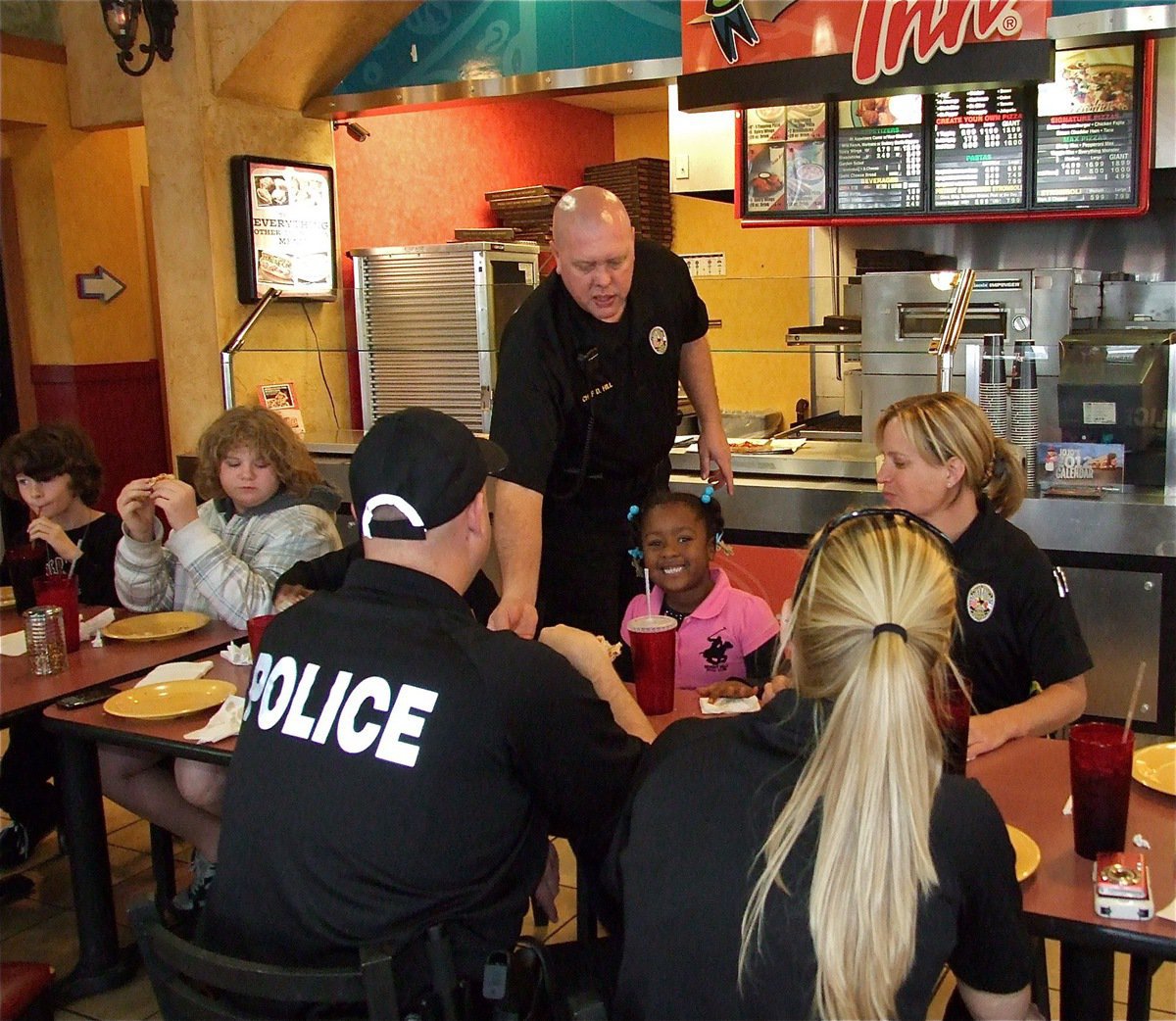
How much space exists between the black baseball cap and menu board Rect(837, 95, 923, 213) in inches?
162

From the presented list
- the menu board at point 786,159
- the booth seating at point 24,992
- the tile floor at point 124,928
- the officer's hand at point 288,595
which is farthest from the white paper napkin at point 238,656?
the menu board at point 786,159

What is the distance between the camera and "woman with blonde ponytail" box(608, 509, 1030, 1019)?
1.29m

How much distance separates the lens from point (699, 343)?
3529 mm

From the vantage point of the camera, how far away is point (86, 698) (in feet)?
8.71

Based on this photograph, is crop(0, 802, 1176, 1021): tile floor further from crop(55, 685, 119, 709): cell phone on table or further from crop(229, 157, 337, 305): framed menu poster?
crop(229, 157, 337, 305): framed menu poster

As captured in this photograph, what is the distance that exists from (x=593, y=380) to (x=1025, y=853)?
5.92ft

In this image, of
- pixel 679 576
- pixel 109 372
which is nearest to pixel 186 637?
pixel 679 576

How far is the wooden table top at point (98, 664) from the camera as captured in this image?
2684 millimetres

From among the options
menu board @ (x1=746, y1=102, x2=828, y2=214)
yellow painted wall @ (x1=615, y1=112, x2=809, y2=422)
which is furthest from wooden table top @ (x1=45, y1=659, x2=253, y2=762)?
menu board @ (x1=746, y1=102, x2=828, y2=214)

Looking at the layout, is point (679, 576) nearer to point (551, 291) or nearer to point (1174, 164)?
point (551, 291)

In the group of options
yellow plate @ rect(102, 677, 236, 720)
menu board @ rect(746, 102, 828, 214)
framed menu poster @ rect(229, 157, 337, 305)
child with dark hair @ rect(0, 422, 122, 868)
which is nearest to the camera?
yellow plate @ rect(102, 677, 236, 720)

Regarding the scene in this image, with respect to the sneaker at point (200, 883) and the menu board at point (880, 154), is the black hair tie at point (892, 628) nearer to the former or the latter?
the sneaker at point (200, 883)

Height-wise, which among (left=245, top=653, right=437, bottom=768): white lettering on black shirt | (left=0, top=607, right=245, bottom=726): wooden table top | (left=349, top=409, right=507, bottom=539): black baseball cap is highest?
(left=349, top=409, right=507, bottom=539): black baseball cap

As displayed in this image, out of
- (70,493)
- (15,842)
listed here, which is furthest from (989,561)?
(15,842)
